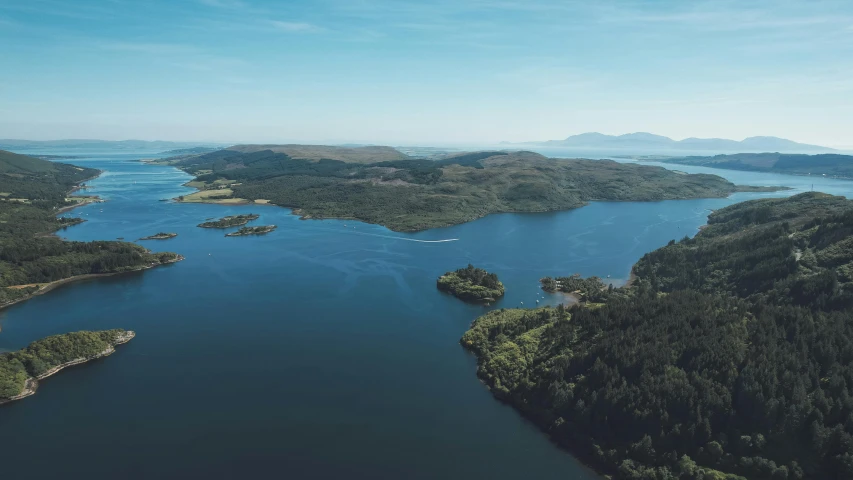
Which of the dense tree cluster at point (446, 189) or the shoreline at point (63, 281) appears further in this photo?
the dense tree cluster at point (446, 189)

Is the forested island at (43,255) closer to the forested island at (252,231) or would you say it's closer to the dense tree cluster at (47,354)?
the forested island at (252,231)

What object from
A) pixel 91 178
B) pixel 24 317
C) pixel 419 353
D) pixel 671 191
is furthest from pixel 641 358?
pixel 91 178

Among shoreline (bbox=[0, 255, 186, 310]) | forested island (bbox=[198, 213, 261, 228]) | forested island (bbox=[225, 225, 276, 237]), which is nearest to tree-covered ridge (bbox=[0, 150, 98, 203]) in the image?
forested island (bbox=[198, 213, 261, 228])

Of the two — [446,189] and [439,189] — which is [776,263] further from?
[439,189]

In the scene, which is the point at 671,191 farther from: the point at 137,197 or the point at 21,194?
the point at 21,194

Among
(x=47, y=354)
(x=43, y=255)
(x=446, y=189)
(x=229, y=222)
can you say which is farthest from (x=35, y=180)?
(x=47, y=354)

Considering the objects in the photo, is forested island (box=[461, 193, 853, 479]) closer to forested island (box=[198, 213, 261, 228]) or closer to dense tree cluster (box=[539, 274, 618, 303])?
dense tree cluster (box=[539, 274, 618, 303])

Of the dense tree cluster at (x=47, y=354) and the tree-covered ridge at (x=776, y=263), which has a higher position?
the tree-covered ridge at (x=776, y=263)

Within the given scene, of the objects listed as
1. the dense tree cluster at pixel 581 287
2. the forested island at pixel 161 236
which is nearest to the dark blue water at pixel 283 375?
the dense tree cluster at pixel 581 287
